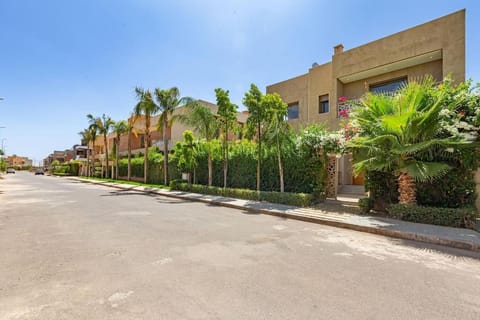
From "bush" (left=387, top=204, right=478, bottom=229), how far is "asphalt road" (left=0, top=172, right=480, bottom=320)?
214 cm

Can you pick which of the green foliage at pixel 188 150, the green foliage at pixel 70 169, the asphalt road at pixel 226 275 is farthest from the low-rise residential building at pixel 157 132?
the asphalt road at pixel 226 275

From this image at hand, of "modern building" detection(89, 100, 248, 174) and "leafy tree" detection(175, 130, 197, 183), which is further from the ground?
"modern building" detection(89, 100, 248, 174)

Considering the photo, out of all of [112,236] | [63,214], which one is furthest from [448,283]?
[63,214]

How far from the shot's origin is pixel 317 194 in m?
11.4

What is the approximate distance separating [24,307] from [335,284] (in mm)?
4149

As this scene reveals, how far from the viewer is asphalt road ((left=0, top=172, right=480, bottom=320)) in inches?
116

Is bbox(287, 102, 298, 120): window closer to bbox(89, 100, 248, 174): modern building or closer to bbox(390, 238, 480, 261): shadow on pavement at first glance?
bbox(89, 100, 248, 174): modern building

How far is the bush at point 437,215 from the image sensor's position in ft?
22.6

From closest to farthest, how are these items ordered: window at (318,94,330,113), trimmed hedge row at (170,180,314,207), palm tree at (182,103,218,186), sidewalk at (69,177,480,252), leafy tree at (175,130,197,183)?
sidewalk at (69,177,480,252) → trimmed hedge row at (170,180,314,207) → palm tree at (182,103,218,186) → window at (318,94,330,113) → leafy tree at (175,130,197,183)

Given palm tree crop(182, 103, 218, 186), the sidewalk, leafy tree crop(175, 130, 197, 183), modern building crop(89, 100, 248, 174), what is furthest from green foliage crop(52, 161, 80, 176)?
the sidewalk

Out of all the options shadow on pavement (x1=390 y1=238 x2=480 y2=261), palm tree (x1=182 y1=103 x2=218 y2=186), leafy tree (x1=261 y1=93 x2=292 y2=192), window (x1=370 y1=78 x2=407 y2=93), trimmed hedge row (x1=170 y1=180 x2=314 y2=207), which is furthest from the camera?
palm tree (x1=182 y1=103 x2=218 y2=186)

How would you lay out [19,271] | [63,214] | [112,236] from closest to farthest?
[19,271], [112,236], [63,214]

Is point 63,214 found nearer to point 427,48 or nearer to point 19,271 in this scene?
point 19,271

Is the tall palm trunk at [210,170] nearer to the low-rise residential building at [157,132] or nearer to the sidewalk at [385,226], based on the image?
the low-rise residential building at [157,132]
